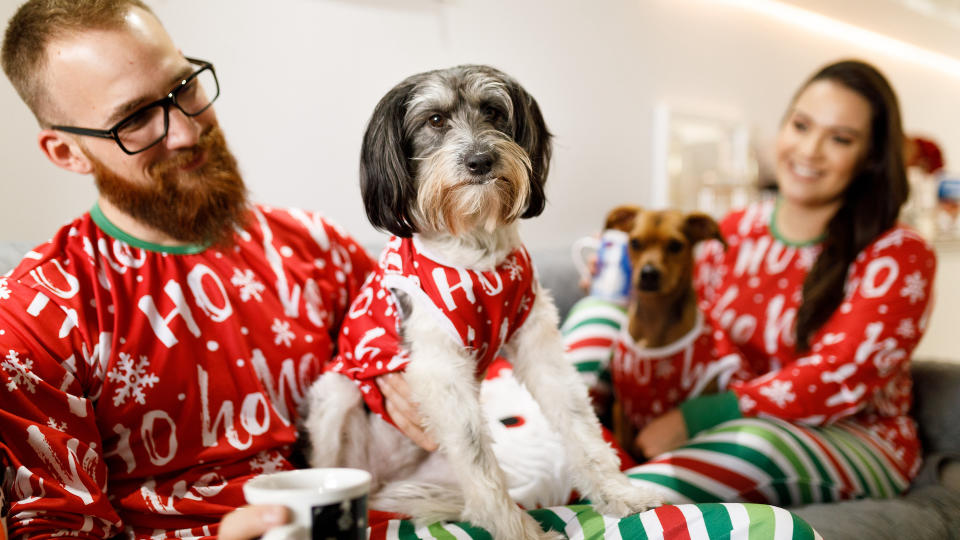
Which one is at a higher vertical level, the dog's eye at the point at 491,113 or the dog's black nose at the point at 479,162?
the dog's eye at the point at 491,113

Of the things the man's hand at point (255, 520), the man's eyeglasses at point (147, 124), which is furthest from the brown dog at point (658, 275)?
the man's hand at point (255, 520)

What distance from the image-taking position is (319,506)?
0.62 m

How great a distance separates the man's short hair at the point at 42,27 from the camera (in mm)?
1101

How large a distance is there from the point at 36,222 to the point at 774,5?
380cm

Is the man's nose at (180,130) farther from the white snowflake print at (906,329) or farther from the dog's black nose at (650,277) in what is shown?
the white snowflake print at (906,329)

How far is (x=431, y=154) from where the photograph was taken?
3.22ft

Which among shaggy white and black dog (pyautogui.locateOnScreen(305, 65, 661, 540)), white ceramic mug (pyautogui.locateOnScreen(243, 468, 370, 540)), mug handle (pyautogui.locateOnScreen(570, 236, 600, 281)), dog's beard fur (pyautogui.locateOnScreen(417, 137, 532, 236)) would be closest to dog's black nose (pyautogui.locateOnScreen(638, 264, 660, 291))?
mug handle (pyautogui.locateOnScreen(570, 236, 600, 281))

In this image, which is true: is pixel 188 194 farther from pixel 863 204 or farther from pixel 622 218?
pixel 863 204

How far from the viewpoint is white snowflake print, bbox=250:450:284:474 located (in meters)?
1.21

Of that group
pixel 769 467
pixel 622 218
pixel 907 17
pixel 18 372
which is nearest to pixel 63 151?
pixel 18 372

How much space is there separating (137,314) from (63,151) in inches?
14.9

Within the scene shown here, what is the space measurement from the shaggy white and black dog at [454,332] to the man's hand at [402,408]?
31 mm

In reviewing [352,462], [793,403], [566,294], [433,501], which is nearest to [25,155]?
[352,462]

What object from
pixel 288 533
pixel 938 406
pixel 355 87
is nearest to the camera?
pixel 288 533
